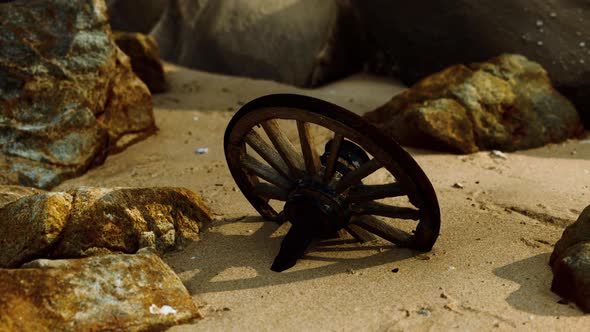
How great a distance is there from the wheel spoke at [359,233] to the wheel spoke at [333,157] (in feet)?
1.39

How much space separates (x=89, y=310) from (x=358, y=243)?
1.55 metres

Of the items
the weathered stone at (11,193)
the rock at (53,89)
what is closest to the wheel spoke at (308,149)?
the weathered stone at (11,193)

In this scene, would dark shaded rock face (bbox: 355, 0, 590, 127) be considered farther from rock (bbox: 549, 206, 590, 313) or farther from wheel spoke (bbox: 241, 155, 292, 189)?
wheel spoke (bbox: 241, 155, 292, 189)

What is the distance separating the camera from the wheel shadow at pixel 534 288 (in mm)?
3047

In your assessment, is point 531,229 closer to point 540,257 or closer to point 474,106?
point 540,257

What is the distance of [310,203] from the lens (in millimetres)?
3428

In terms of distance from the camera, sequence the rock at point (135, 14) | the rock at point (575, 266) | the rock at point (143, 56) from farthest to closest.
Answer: the rock at point (135, 14) → the rock at point (143, 56) → the rock at point (575, 266)

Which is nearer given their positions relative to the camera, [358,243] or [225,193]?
[358,243]

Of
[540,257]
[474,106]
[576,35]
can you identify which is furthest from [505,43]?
[540,257]

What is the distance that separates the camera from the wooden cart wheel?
3156 mm

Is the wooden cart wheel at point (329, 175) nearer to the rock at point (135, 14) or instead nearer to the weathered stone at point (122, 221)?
the weathered stone at point (122, 221)

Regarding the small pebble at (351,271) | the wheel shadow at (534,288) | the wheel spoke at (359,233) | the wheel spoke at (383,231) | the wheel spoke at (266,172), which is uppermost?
the wheel spoke at (266,172)

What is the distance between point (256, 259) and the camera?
367cm

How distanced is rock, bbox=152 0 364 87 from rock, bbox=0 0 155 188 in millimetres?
2371
